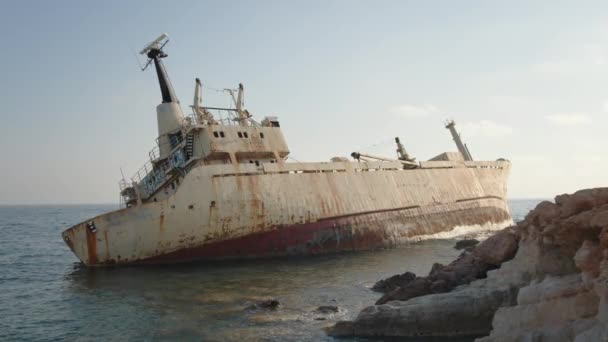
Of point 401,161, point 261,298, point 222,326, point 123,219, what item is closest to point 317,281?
point 261,298

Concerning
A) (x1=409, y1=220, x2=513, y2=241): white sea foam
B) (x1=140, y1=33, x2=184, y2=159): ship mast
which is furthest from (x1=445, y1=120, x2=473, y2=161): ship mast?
(x1=140, y1=33, x2=184, y2=159): ship mast

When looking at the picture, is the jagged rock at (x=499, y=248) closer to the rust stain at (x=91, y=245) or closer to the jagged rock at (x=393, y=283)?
the jagged rock at (x=393, y=283)

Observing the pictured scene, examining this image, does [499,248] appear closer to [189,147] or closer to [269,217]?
[269,217]

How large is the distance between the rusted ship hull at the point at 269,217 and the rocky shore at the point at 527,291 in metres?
8.67

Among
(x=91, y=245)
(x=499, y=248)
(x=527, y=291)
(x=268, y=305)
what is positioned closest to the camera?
(x=527, y=291)

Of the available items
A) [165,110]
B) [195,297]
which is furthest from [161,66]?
[195,297]

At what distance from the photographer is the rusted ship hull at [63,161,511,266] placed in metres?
16.9

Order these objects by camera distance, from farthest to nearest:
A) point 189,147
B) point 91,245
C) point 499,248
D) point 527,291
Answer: point 189,147 < point 91,245 < point 499,248 < point 527,291

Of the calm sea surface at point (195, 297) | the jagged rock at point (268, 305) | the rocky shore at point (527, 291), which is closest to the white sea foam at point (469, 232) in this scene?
the calm sea surface at point (195, 297)

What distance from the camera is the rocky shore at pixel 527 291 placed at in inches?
236

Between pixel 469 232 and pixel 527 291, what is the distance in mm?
19410

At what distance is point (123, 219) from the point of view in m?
16.7

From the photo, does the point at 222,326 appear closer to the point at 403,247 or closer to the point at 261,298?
the point at 261,298

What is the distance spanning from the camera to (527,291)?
6859 mm
